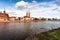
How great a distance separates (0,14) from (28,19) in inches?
1202

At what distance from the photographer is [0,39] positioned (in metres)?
20.6

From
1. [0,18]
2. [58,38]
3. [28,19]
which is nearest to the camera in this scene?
[58,38]

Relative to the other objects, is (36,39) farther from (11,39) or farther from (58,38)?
(11,39)

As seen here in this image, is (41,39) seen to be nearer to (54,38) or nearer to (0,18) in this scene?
(54,38)

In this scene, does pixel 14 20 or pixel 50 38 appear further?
pixel 14 20

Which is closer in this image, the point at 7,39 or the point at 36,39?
the point at 36,39

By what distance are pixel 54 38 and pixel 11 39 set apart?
26.9 feet

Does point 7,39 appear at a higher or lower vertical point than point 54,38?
lower

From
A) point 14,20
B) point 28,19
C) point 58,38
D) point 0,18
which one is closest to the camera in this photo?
point 58,38

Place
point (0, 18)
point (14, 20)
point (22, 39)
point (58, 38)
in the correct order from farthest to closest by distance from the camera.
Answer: point (14, 20) < point (0, 18) < point (22, 39) < point (58, 38)

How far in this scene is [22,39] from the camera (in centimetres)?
2045

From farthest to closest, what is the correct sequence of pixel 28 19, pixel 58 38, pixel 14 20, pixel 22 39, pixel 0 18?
pixel 28 19 → pixel 14 20 → pixel 0 18 → pixel 22 39 → pixel 58 38

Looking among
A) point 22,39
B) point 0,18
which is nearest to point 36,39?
point 22,39

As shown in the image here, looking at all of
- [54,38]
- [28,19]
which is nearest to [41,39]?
[54,38]
